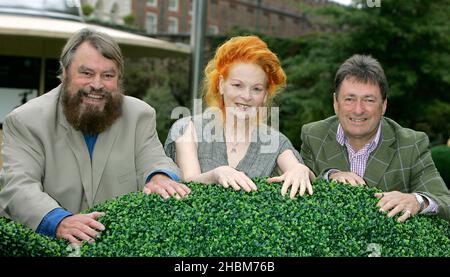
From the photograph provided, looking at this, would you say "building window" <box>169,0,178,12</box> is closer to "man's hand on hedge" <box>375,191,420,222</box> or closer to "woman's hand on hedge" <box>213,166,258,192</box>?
"woman's hand on hedge" <box>213,166,258,192</box>

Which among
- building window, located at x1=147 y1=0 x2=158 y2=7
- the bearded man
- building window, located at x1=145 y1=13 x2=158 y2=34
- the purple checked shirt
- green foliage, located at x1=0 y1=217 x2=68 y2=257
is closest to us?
green foliage, located at x1=0 y1=217 x2=68 y2=257

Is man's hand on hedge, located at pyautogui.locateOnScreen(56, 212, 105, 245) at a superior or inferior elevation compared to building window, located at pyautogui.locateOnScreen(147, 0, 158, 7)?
inferior

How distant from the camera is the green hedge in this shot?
7.45 feet

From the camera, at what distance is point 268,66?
3.00 meters

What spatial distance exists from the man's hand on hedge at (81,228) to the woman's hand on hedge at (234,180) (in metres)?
0.42

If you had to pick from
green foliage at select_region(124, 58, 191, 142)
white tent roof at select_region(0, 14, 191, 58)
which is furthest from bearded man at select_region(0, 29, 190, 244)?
green foliage at select_region(124, 58, 191, 142)

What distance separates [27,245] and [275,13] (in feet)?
79.1

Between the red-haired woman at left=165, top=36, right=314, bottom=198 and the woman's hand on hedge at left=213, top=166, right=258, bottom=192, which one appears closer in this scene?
the woman's hand on hedge at left=213, top=166, right=258, bottom=192

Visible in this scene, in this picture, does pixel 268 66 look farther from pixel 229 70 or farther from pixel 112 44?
pixel 112 44

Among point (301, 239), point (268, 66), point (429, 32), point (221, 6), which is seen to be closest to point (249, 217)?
point (301, 239)

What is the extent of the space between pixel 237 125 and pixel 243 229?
0.87m

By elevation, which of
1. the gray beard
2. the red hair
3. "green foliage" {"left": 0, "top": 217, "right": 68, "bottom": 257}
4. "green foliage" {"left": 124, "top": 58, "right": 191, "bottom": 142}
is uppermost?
the red hair

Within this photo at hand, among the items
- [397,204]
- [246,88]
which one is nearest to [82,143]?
[246,88]
